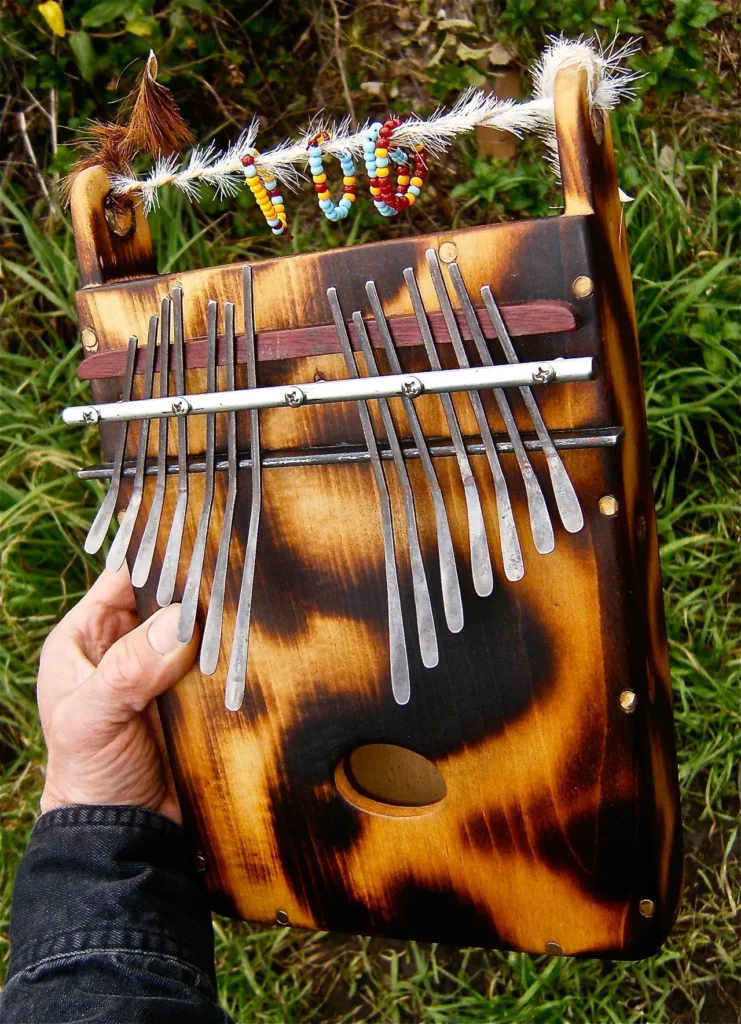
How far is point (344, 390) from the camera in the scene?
106 cm

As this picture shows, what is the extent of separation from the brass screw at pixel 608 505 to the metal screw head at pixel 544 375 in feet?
0.58

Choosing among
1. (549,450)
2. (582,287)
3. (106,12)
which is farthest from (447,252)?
(106,12)

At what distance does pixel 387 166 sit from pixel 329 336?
261 mm

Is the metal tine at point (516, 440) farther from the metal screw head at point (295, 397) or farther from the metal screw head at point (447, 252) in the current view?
the metal screw head at point (295, 397)

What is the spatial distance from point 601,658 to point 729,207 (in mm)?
1079

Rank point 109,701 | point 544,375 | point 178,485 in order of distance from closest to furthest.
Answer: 1. point 544,375
2. point 178,485
3. point 109,701

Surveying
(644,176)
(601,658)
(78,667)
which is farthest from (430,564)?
(644,176)

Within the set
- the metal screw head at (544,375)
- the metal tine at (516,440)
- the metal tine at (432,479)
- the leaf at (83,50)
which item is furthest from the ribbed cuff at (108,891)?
the leaf at (83,50)

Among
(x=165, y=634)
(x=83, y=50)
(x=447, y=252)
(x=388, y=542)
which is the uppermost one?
(x=83, y=50)

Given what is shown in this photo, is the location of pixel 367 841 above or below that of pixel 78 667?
below

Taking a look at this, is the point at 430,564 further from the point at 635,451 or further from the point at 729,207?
the point at 729,207

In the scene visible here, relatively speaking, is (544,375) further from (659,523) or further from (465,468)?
(659,523)

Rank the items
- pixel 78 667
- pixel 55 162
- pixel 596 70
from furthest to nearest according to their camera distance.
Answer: pixel 55 162
pixel 78 667
pixel 596 70

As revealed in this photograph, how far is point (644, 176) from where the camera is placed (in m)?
1.71
